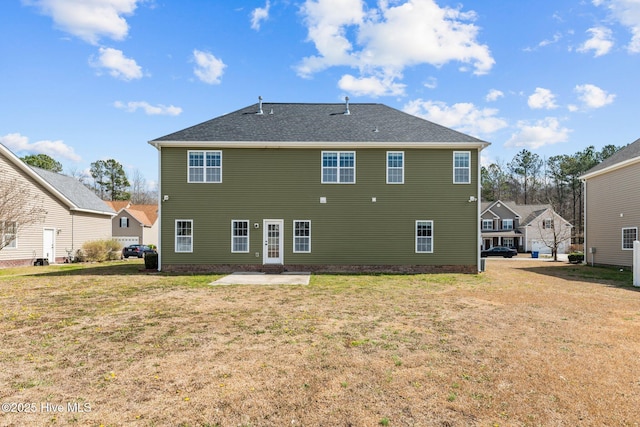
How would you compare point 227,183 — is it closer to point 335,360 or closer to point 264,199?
point 264,199

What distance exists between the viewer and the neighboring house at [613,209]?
17.9m

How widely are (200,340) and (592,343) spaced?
22.4ft

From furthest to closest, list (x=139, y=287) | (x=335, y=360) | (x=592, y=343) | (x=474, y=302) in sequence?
(x=139, y=287)
(x=474, y=302)
(x=592, y=343)
(x=335, y=360)

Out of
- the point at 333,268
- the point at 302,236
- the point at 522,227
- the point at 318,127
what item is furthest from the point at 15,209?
the point at 522,227

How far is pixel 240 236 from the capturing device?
1606 centimetres

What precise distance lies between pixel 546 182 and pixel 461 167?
A: 2105 inches

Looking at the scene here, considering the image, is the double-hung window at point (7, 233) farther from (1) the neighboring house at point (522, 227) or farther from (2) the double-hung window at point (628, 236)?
(1) the neighboring house at point (522, 227)

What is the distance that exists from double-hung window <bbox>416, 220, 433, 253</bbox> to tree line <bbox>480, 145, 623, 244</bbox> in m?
41.3

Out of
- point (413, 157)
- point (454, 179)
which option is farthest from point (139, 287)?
point (454, 179)

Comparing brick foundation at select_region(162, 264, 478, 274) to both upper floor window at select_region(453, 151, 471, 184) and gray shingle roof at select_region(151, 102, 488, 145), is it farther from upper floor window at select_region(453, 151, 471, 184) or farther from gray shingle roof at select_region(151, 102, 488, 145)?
gray shingle roof at select_region(151, 102, 488, 145)

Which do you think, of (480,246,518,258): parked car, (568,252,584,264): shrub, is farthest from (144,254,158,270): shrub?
(480,246,518,258): parked car

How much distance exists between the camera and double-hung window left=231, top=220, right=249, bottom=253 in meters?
16.0

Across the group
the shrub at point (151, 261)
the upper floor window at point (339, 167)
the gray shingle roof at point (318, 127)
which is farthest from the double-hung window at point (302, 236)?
the shrub at point (151, 261)

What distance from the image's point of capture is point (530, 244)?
44312 mm
